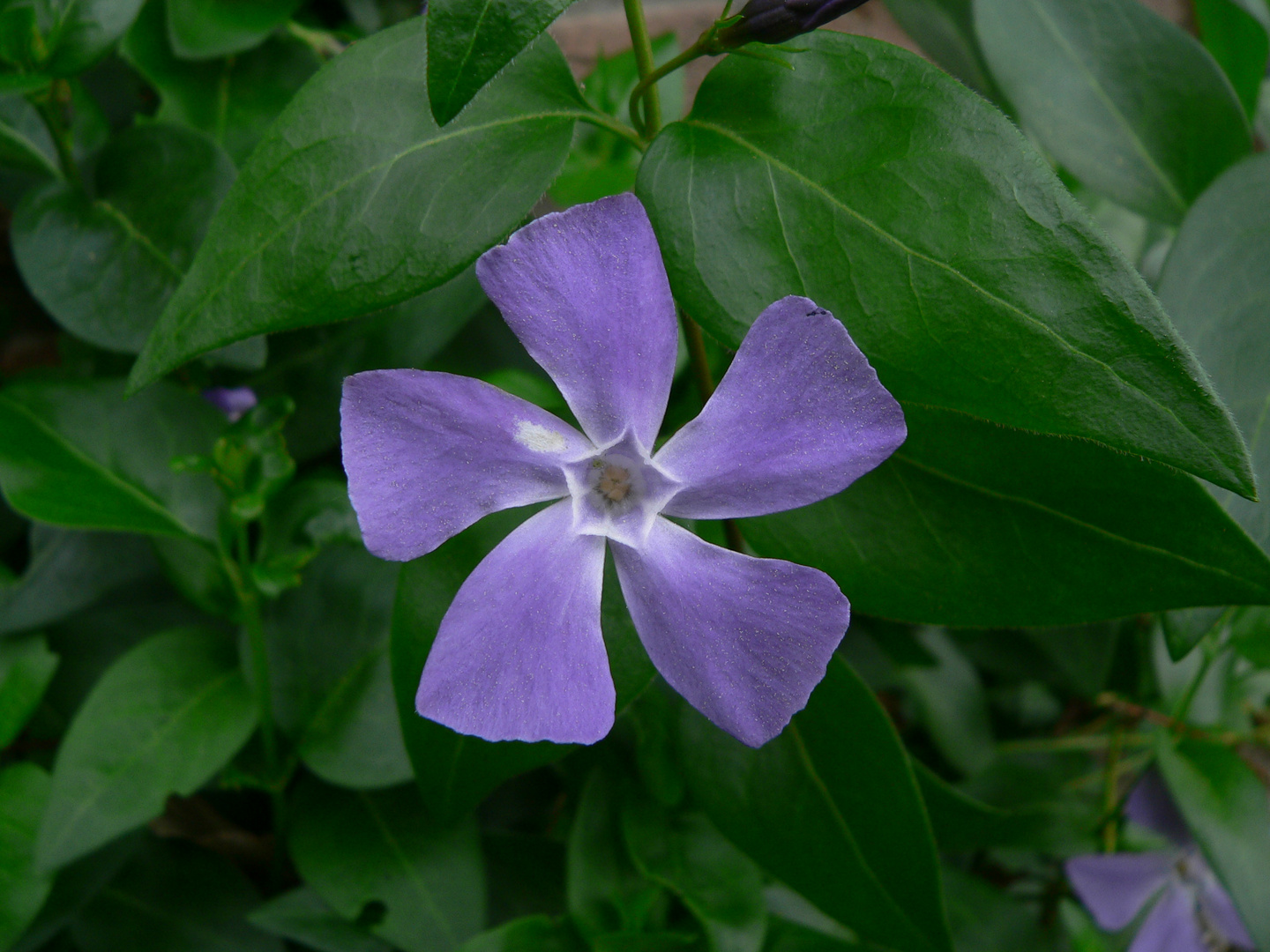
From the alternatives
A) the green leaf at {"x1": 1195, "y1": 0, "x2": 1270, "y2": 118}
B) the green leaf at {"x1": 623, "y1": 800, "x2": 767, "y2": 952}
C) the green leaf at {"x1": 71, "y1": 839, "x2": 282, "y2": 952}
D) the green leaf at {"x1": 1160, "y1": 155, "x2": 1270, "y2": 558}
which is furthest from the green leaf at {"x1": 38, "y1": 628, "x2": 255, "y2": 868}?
the green leaf at {"x1": 1195, "y1": 0, "x2": 1270, "y2": 118}

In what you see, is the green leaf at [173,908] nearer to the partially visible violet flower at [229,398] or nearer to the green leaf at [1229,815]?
the partially visible violet flower at [229,398]

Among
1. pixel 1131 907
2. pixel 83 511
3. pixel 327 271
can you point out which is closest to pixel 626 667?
pixel 327 271

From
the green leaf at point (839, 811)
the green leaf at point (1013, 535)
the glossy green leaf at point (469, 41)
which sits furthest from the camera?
the green leaf at point (839, 811)

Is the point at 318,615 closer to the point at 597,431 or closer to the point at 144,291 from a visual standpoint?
the point at 144,291

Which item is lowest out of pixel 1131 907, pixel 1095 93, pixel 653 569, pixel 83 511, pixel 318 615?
pixel 1131 907

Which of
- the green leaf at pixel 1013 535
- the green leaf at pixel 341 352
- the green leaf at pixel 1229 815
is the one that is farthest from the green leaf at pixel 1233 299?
the green leaf at pixel 341 352

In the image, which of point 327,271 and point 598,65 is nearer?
point 327,271
